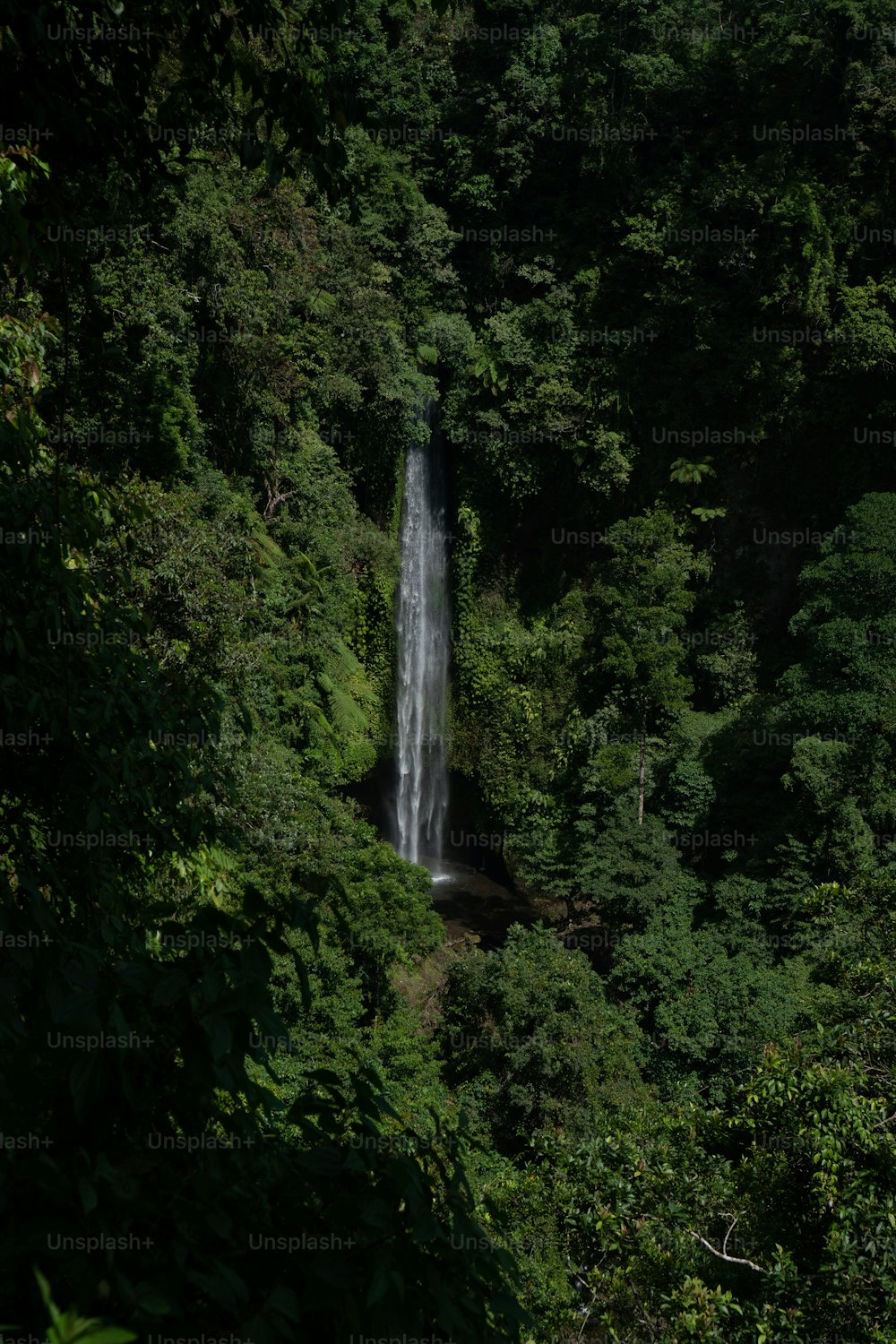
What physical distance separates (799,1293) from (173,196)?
492 inches

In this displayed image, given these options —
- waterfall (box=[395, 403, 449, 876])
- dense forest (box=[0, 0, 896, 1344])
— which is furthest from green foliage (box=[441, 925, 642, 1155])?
waterfall (box=[395, 403, 449, 876])

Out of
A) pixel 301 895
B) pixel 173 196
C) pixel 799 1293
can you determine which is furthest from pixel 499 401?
pixel 799 1293

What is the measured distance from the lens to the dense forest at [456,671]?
1.96 meters

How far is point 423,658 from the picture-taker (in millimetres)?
19469

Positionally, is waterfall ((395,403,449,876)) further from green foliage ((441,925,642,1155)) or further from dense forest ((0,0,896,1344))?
green foliage ((441,925,642,1155))

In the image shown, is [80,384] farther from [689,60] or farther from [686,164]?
[689,60]

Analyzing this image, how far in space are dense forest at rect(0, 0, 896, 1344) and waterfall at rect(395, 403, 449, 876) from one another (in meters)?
0.32

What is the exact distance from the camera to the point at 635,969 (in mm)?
12773

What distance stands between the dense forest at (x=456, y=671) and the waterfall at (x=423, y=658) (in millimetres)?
315

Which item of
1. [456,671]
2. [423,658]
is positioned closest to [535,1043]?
[456,671]

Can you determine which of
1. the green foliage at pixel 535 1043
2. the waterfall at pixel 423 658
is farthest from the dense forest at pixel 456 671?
the waterfall at pixel 423 658

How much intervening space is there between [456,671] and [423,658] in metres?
0.65

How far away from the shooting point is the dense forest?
1.96 m

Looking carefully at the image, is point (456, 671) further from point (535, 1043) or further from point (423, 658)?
point (535, 1043)
